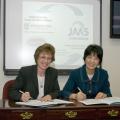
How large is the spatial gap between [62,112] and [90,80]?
2.49 feet

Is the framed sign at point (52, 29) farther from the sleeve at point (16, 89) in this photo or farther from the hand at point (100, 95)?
the hand at point (100, 95)

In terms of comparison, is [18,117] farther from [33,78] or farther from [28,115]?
[33,78]

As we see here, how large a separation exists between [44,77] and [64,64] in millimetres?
933

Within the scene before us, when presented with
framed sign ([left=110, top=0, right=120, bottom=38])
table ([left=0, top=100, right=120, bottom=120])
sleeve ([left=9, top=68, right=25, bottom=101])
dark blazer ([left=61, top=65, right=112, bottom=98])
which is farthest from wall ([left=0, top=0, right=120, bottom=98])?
table ([left=0, top=100, right=120, bottom=120])

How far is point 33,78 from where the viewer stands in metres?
2.76

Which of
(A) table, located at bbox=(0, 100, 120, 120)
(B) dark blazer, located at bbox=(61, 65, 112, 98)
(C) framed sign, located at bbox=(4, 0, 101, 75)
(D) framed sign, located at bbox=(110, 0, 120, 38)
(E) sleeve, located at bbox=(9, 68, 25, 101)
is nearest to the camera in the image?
(A) table, located at bbox=(0, 100, 120, 120)

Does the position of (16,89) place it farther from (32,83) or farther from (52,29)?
(52,29)

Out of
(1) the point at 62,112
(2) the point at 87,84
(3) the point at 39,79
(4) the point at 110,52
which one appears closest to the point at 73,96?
(2) the point at 87,84

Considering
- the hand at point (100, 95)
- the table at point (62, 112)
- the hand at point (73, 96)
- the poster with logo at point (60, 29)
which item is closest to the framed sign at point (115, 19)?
the poster with logo at point (60, 29)

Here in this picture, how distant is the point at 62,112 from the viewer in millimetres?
2160

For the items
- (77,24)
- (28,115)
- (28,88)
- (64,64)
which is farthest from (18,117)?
(77,24)

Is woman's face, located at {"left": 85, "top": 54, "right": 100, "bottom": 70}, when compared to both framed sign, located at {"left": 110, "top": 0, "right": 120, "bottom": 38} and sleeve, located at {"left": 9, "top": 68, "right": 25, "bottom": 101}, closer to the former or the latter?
sleeve, located at {"left": 9, "top": 68, "right": 25, "bottom": 101}

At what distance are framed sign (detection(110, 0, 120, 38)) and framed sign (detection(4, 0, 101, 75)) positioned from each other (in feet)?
0.53

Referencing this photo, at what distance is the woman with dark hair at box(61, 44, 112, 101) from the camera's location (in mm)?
2805
